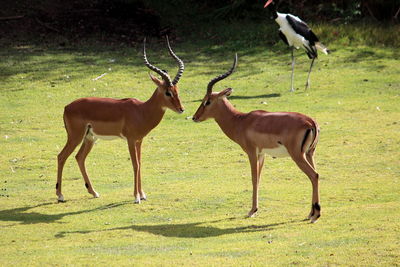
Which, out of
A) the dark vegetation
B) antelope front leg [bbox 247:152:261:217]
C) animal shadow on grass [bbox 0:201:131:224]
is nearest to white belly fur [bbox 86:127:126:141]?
animal shadow on grass [bbox 0:201:131:224]

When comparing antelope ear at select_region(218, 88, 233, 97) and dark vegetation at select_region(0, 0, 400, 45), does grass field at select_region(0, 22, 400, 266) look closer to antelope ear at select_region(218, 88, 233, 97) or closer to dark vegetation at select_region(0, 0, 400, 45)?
dark vegetation at select_region(0, 0, 400, 45)

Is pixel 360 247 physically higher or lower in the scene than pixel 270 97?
higher

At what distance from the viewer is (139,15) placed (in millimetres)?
23547

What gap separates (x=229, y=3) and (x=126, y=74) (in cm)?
638

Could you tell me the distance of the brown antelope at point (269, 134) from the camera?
9.35 meters

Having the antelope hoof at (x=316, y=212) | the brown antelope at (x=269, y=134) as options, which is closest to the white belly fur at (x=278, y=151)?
the brown antelope at (x=269, y=134)

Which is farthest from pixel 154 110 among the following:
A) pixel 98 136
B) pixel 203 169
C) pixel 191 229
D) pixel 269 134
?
pixel 191 229

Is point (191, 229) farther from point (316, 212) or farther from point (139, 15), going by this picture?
point (139, 15)

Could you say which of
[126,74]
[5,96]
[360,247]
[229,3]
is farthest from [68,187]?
[229,3]

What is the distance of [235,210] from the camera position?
10.3m

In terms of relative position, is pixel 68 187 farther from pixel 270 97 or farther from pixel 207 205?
pixel 270 97

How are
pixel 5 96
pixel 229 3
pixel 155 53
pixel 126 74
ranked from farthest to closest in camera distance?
pixel 229 3
pixel 155 53
pixel 126 74
pixel 5 96

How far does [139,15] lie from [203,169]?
458 inches

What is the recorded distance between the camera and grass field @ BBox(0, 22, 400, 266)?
8.51m
